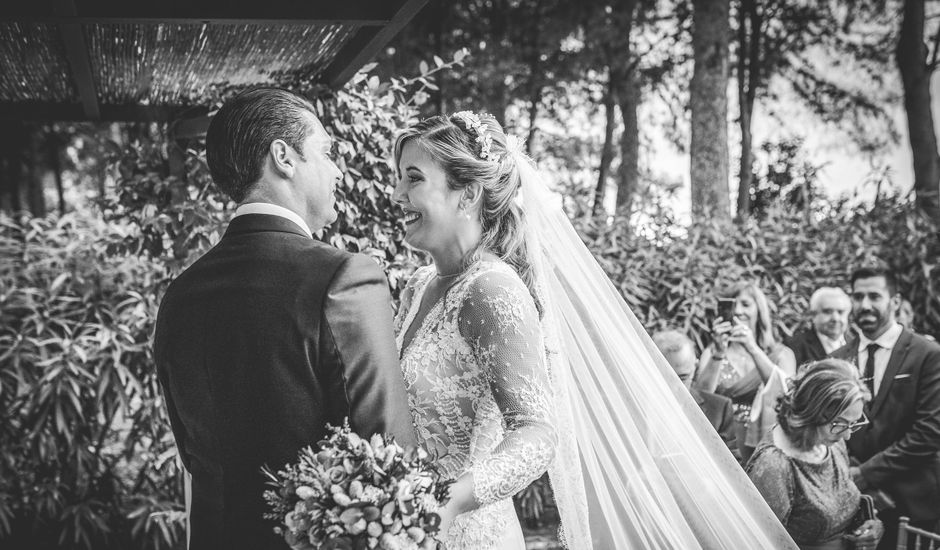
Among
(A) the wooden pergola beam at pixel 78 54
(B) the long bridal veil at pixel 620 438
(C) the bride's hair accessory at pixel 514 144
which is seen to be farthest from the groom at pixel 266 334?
(A) the wooden pergola beam at pixel 78 54

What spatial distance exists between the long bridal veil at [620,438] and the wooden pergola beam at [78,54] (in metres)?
1.65

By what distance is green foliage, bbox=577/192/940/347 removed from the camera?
6109 mm

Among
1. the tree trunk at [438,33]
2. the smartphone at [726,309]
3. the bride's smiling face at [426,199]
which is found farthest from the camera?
the tree trunk at [438,33]

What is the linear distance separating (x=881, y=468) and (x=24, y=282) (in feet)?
17.2

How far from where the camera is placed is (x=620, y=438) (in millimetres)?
2613

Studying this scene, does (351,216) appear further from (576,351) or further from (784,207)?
(784,207)

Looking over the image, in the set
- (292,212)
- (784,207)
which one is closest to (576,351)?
(292,212)

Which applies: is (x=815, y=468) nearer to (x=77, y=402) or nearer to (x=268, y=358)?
(x=268, y=358)

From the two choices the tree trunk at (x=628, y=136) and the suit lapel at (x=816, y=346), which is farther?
the tree trunk at (x=628, y=136)

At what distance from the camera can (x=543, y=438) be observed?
2.06 m

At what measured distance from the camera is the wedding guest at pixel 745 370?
4457 mm

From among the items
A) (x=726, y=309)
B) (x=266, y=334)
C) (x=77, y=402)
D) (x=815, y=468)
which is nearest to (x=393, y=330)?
(x=266, y=334)

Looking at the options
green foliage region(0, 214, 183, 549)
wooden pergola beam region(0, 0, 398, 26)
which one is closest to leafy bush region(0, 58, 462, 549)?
green foliage region(0, 214, 183, 549)

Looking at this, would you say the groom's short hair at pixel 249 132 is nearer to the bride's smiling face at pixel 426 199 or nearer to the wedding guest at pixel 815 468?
the bride's smiling face at pixel 426 199
